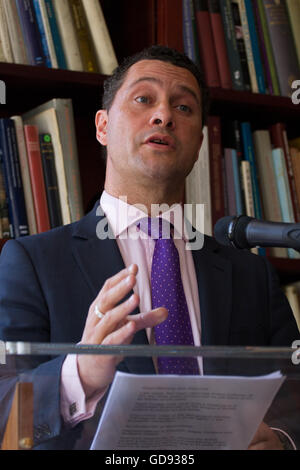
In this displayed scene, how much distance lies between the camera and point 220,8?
6.31ft

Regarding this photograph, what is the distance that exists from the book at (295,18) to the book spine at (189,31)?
322 millimetres

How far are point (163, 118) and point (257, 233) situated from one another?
742mm

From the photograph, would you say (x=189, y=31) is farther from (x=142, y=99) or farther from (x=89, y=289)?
(x=89, y=289)

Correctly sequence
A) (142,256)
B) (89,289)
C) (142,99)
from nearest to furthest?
(89,289)
(142,256)
(142,99)

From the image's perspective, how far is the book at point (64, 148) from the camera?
1.66 metres

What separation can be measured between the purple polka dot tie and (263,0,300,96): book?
727mm

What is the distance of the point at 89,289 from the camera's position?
1.35 metres

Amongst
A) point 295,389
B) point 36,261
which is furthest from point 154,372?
point 36,261

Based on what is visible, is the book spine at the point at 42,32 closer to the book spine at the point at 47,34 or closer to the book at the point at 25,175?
the book spine at the point at 47,34

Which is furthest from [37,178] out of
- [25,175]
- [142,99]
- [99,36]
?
[99,36]

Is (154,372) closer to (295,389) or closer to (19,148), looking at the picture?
(295,389)

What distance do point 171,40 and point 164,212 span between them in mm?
586

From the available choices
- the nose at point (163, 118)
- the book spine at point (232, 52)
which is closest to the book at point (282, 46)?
the book spine at point (232, 52)

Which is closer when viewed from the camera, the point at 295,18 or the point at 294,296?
the point at 294,296
